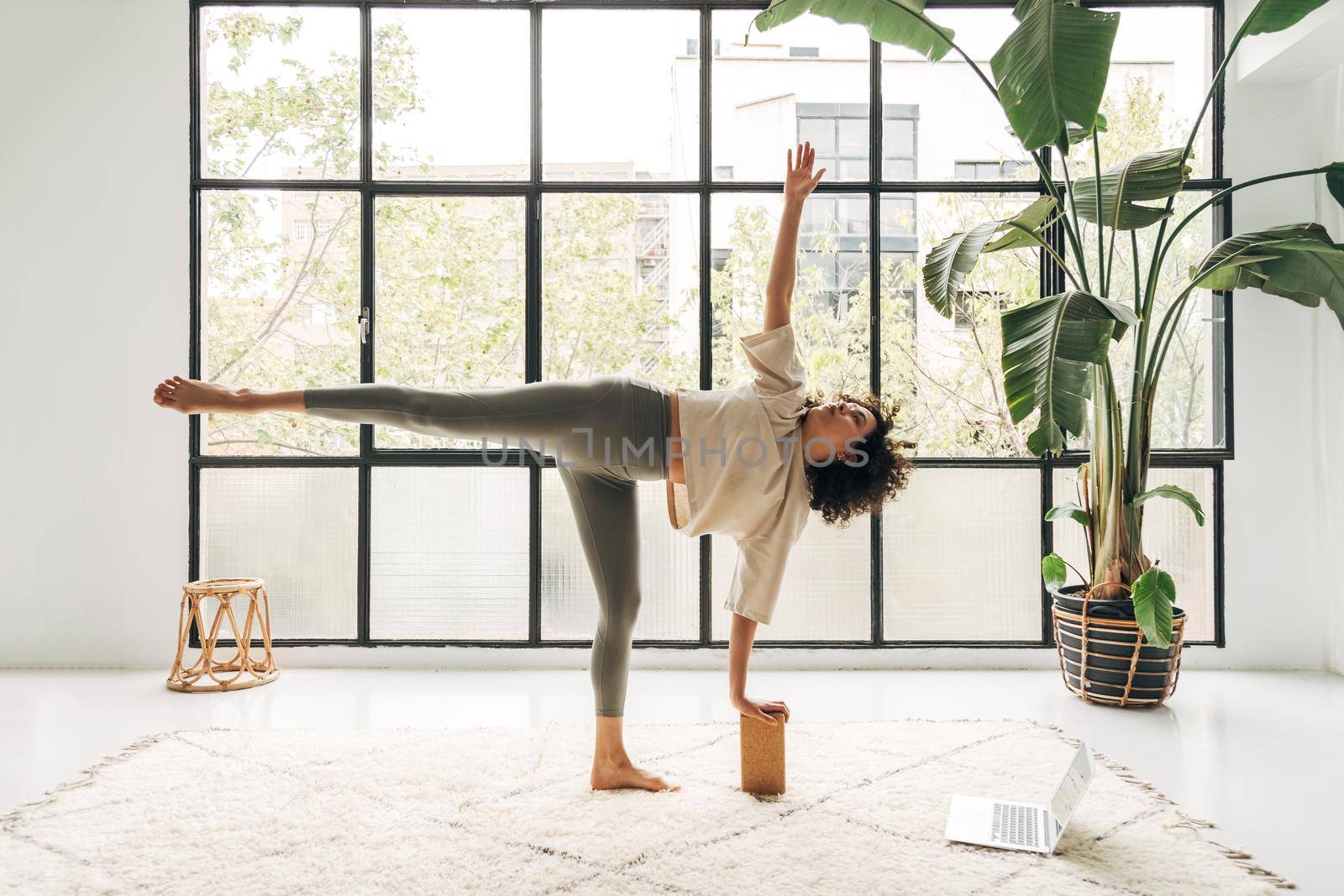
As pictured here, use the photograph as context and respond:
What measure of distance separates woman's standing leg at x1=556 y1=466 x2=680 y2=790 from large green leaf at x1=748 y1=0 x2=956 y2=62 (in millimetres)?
1812

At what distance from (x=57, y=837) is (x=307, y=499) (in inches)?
71.1

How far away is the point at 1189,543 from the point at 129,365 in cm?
445

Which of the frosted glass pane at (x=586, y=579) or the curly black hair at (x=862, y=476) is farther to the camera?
the frosted glass pane at (x=586, y=579)

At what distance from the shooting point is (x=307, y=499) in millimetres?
3609

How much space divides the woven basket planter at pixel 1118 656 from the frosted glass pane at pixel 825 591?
31.9 inches

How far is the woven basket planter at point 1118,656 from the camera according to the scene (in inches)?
119

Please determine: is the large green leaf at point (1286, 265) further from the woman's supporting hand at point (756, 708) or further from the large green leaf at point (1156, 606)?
the woman's supporting hand at point (756, 708)

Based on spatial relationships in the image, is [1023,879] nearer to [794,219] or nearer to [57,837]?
[794,219]

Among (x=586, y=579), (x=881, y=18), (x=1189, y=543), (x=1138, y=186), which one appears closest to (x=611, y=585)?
(x=586, y=579)

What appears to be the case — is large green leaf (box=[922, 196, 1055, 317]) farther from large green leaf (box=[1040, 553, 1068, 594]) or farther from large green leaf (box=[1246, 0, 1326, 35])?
large green leaf (box=[1040, 553, 1068, 594])

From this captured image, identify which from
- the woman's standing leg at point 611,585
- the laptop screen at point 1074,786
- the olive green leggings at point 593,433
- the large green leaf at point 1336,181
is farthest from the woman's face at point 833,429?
the large green leaf at point 1336,181

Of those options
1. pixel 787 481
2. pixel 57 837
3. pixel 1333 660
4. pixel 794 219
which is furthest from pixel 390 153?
pixel 1333 660

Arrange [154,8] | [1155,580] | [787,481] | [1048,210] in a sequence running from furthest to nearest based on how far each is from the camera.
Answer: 1. [154,8]
2. [1048,210]
3. [1155,580]
4. [787,481]

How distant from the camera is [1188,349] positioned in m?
3.62
